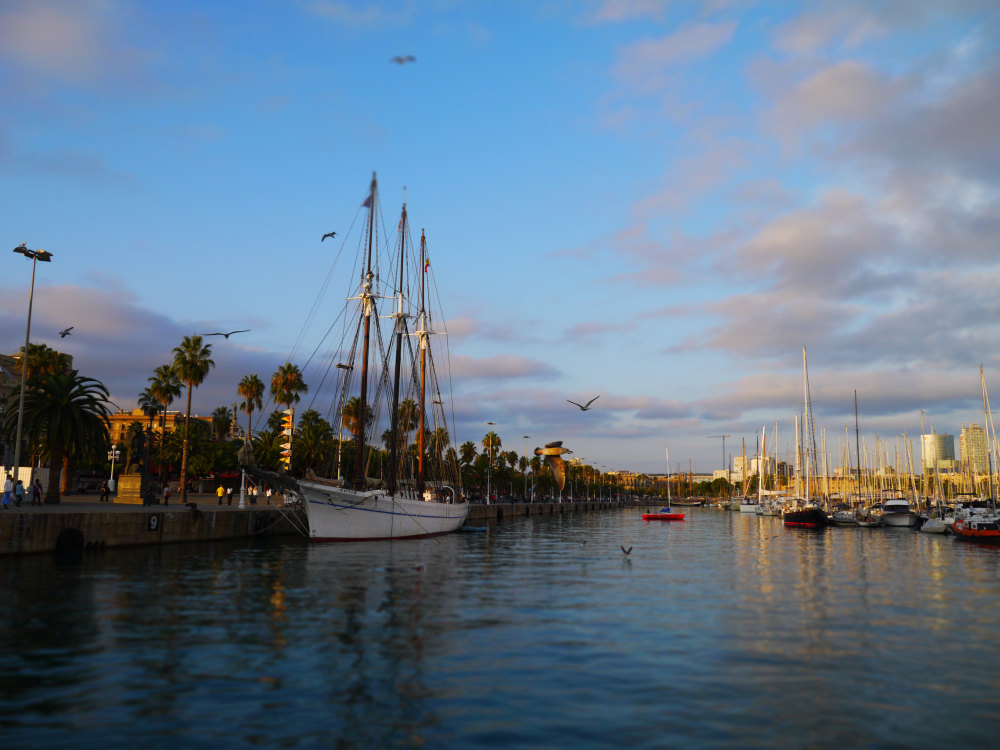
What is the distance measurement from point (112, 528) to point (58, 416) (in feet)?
41.3

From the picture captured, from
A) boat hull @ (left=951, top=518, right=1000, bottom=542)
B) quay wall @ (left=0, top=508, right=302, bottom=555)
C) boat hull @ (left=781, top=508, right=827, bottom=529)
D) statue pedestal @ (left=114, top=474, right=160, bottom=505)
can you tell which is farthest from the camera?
boat hull @ (left=781, top=508, right=827, bottom=529)

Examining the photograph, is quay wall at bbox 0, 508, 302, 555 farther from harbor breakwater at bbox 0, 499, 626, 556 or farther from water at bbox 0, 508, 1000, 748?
water at bbox 0, 508, 1000, 748

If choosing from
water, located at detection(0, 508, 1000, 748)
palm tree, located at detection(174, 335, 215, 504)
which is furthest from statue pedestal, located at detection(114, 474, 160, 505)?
water, located at detection(0, 508, 1000, 748)

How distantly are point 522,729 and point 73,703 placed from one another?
8.19 meters

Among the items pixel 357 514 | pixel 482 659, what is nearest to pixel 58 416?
pixel 357 514

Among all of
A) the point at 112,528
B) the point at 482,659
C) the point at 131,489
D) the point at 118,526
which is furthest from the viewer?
the point at 131,489

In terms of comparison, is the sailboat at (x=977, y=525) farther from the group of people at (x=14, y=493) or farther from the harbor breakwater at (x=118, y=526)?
the group of people at (x=14, y=493)

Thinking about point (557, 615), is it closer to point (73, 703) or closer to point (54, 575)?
point (73, 703)

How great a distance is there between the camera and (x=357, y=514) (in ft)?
172

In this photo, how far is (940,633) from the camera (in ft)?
73.6

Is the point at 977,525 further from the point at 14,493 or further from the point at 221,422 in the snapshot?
the point at 221,422

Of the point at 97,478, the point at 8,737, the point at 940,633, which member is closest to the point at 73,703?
the point at 8,737

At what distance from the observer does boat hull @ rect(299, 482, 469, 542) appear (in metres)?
50.6

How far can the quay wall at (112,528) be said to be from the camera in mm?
37562
